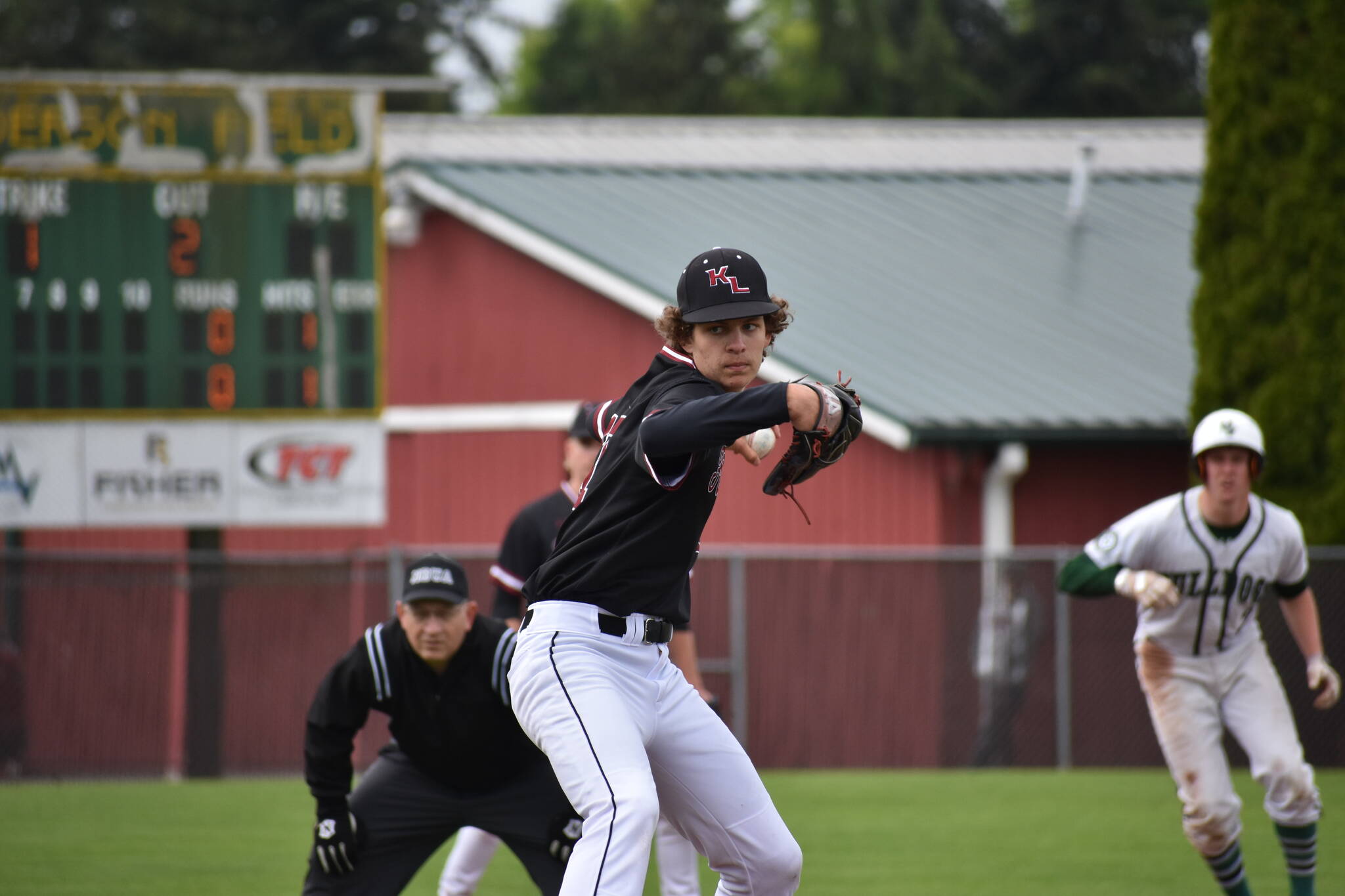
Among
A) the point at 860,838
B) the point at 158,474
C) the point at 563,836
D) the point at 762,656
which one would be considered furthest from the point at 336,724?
the point at 762,656

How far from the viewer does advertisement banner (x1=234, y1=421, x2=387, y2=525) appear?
1405 cm

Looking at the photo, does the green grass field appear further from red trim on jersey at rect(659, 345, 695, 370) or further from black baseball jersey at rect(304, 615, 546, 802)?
red trim on jersey at rect(659, 345, 695, 370)

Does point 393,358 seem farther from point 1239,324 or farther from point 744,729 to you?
point 1239,324

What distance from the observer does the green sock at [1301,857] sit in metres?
7.59

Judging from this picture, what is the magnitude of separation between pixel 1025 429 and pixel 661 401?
38.8 ft

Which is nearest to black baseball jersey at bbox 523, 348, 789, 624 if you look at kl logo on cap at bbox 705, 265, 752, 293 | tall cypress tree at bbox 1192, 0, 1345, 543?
kl logo on cap at bbox 705, 265, 752, 293

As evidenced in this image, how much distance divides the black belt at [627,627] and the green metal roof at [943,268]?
34.8ft

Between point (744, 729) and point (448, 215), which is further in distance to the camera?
point (448, 215)

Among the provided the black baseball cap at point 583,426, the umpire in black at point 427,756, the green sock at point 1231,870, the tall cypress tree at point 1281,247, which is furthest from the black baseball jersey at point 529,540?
the tall cypress tree at point 1281,247

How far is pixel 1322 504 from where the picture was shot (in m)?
14.6

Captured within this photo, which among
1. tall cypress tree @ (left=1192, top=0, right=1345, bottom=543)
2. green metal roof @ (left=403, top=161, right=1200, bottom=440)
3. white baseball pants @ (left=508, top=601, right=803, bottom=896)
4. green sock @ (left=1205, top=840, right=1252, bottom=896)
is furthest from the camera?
green metal roof @ (left=403, top=161, right=1200, bottom=440)

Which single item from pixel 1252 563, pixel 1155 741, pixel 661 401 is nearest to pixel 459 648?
pixel 661 401

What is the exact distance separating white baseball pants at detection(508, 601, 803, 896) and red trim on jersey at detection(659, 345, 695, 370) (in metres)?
0.74

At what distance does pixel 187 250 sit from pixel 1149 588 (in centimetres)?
905
